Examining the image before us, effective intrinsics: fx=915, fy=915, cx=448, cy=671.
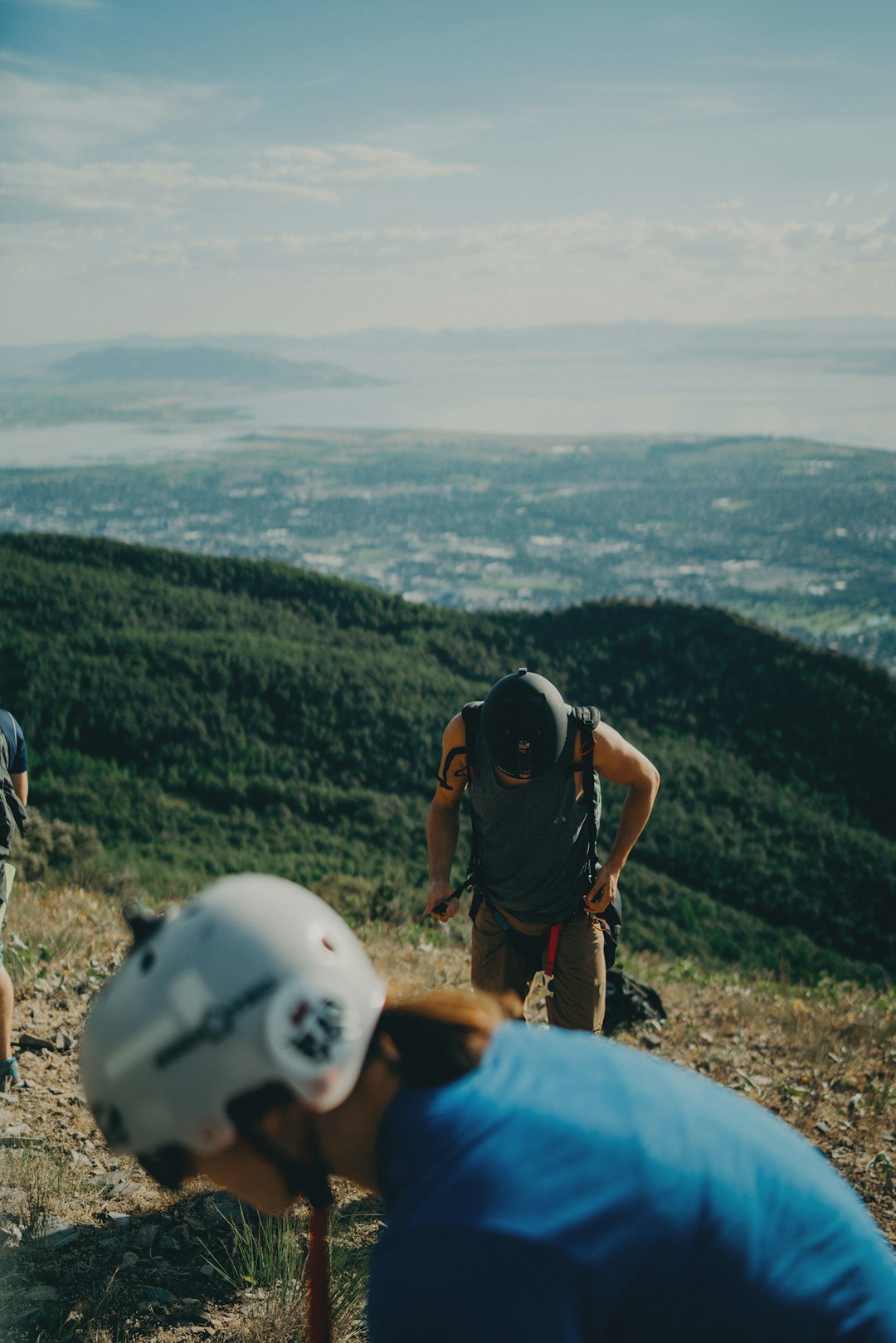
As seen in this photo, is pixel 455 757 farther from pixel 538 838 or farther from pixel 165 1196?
pixel 165 1196

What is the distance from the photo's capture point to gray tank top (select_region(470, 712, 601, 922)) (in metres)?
3.88

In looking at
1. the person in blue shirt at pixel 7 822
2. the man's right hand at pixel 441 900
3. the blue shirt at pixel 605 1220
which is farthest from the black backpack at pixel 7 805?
the blue shirt at pixel 605 1220

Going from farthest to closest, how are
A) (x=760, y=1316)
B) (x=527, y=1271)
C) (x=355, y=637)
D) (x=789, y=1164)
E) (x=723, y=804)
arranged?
(x=355, y=637) < (x=723, y=804) < (x=789, y=1164) < (x=760, y=1316) < (x=527, y=1271)

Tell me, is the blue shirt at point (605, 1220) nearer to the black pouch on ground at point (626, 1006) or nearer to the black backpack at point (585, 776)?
the black backpack at point (585, 776)

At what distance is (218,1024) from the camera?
129 cm

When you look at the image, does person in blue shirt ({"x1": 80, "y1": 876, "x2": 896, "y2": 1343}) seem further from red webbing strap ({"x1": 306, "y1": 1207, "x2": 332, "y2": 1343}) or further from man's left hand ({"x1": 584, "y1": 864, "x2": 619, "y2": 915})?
man's left hand ({"x1": 584, "y1": 864, "x2": 619, "y2": 915})

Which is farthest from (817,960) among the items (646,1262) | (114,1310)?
(646,1262)

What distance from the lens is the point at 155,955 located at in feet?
4.39

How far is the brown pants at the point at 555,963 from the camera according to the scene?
4012 mm

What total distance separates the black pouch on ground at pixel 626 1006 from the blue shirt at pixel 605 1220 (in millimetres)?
5212

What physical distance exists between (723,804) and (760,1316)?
28603mm

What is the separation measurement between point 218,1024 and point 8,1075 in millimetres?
3692

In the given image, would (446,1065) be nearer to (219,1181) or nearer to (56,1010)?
(219,1181)

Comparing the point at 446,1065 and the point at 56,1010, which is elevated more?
the point at 446,1065
